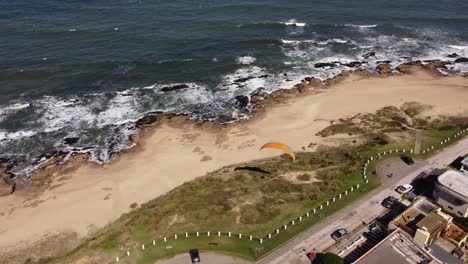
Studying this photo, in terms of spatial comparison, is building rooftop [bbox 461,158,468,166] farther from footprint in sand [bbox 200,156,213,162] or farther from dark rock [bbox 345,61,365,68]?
dark rock [bbox 345,61,365,68]

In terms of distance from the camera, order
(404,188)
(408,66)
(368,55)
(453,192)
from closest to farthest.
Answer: (453,192) < (404,188) < (408,66) < (368,55)

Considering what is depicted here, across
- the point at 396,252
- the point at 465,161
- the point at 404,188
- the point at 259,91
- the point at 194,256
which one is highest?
the point at 259,91

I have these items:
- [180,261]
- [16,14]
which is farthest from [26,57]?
[180,261]

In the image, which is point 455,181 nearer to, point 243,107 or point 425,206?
point 425,206

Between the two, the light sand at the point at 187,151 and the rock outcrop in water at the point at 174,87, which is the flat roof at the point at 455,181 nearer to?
the light sand at the point at 187,151

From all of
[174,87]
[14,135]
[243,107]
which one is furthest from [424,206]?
[14,135]

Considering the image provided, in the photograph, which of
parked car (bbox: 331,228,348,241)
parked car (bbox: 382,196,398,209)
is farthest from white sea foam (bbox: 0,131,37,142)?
parked car (bbox: 382,196,398,209)

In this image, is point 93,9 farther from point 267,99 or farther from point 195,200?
point 195,200
